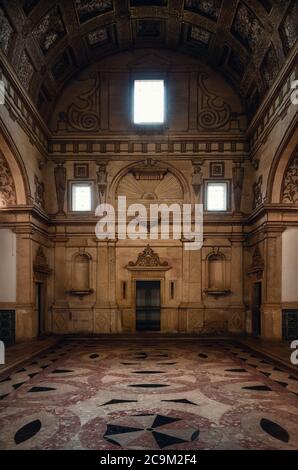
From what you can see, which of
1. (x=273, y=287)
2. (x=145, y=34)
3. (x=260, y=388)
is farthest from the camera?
(x=145, y=34)

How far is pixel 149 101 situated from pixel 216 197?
4915mm

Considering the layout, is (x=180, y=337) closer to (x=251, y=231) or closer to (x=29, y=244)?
(x=251, y=231)

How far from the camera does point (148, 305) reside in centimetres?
1594

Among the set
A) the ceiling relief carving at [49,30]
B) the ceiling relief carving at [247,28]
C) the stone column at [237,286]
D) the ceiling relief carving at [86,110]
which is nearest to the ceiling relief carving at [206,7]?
the ceiling relief carving at [247,28]

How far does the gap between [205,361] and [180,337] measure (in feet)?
15.5

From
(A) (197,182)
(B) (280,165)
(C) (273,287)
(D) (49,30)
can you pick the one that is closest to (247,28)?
(B) (280,165)

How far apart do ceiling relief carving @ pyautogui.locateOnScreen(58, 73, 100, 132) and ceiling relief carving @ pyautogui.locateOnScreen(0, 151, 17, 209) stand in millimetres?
4636

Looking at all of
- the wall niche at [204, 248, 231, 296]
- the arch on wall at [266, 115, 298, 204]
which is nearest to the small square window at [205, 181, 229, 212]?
the wall niche at [204, 248, 231, 296]

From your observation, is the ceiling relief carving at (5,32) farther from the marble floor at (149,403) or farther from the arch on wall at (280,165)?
the marble floor at (149,403)

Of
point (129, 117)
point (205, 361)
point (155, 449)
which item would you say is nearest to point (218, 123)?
point (129, 117)

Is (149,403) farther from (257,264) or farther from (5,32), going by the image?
(5,32)

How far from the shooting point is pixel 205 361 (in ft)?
33.3

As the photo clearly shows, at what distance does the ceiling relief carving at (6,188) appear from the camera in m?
12.7

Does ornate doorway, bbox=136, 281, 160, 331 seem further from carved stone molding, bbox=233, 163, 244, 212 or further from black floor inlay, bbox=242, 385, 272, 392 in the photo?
black floor inlay, bbox=242, 385, 272, 392
